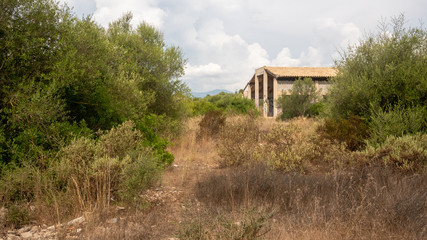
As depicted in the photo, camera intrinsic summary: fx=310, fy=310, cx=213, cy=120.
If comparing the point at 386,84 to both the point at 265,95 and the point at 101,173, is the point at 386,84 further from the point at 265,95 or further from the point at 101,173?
the point at 265,95

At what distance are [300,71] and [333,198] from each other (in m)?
30.3

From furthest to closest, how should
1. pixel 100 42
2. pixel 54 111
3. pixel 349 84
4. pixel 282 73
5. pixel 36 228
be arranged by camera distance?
pixel 282 73, pixel 349 84, pixel 100 42, pixel 54 111, pixel 36 228

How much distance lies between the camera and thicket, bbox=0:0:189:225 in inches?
211

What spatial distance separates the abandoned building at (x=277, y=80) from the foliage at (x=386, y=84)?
18251mm

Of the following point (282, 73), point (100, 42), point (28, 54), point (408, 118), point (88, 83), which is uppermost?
point (282, 73)

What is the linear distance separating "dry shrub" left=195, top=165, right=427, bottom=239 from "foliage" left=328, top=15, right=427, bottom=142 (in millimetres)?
Answer: 3277

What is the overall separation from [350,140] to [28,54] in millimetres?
8587

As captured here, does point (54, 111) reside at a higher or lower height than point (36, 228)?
higher

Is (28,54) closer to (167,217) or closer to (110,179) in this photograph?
(110,179)

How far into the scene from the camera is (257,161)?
7883mm

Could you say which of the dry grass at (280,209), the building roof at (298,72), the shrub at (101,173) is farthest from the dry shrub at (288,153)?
the building roof at (298,72)

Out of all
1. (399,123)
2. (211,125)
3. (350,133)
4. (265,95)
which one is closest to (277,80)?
(265,95)

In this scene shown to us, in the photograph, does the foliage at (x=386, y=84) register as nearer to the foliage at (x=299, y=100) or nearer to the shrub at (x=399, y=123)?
the shrub at (x=399, y=123)

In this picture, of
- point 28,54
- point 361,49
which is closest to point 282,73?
point 361,49
